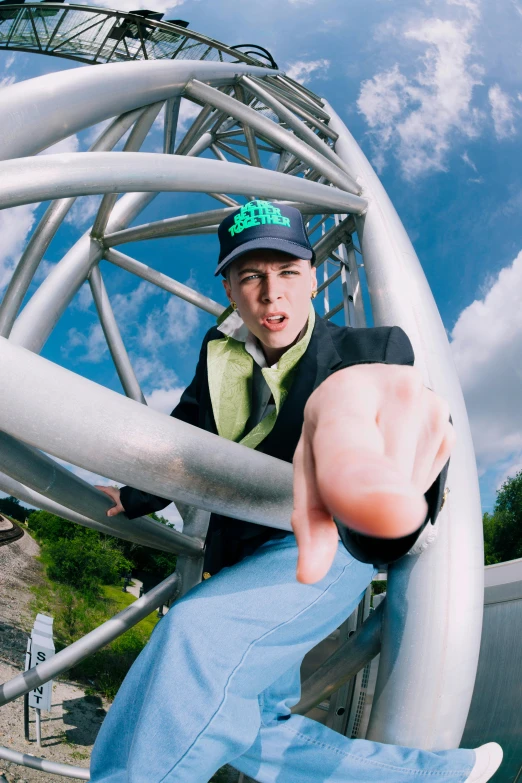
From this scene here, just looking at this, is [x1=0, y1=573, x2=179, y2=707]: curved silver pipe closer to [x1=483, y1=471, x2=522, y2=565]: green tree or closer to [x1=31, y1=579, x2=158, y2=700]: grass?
[x1=31, y1=579, x2=158, y2=700]: grass

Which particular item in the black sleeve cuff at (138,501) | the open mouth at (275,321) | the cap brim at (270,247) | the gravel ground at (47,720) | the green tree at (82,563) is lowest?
the gravel ground at (47,720)

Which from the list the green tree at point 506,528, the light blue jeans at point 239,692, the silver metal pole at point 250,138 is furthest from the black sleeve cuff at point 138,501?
the green tree at point 506,528

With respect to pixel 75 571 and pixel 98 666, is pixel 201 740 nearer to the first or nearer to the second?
pixel 98 666

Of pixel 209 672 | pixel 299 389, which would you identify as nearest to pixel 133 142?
pixel 299 389

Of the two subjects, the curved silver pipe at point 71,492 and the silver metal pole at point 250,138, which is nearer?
the curved silver pipe at point 71,492

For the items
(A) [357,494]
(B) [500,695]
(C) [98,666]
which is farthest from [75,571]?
(A) [357,494]

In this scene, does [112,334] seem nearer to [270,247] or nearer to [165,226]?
[165,226]

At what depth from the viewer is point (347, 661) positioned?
11.3 feet

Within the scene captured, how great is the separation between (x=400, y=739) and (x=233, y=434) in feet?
5.73

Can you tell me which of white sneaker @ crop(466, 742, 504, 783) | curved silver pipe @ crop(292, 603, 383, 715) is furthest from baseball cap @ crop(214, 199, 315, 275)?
white sneaker @ crop(466, 742, 504, 783)

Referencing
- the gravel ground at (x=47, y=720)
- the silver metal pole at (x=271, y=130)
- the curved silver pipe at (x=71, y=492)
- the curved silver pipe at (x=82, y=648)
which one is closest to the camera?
the curved silver pipe at (x=71, y=492)

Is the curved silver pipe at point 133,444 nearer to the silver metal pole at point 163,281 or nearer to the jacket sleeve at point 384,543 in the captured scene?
the jacket sleeve at point 384,543

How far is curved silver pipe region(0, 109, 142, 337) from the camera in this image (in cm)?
498

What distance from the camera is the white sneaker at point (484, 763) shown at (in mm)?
2638
